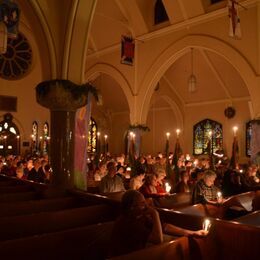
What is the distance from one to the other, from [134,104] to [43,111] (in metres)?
7.58

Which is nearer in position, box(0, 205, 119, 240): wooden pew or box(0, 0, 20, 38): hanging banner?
box(0, 205, 119, 240): wooden pew

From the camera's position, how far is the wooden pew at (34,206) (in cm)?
512

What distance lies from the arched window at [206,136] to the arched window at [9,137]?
35.9ft

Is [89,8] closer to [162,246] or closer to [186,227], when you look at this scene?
[186,227]

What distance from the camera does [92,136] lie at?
1030 inches

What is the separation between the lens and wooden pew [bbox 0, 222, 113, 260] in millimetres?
3504

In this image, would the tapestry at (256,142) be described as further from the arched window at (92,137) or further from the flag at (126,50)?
the arched window at (92,137)

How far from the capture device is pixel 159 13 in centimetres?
1788

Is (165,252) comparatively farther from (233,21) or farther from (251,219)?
(233,21)

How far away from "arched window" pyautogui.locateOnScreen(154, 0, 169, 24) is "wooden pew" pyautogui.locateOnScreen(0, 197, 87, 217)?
13753mm

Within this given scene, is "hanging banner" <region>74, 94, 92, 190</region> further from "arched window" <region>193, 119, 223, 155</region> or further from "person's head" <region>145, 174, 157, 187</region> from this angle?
"arched window" <region>193, 119, 223, 155</region>

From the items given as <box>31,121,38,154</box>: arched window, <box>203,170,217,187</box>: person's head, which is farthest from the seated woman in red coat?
<box>31,121,38,154</box>: arched window

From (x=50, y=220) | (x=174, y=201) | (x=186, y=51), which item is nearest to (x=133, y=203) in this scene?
(x=50, y=220)

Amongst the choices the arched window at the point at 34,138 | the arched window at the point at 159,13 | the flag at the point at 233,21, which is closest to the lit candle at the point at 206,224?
the flag at the point at 233,21
